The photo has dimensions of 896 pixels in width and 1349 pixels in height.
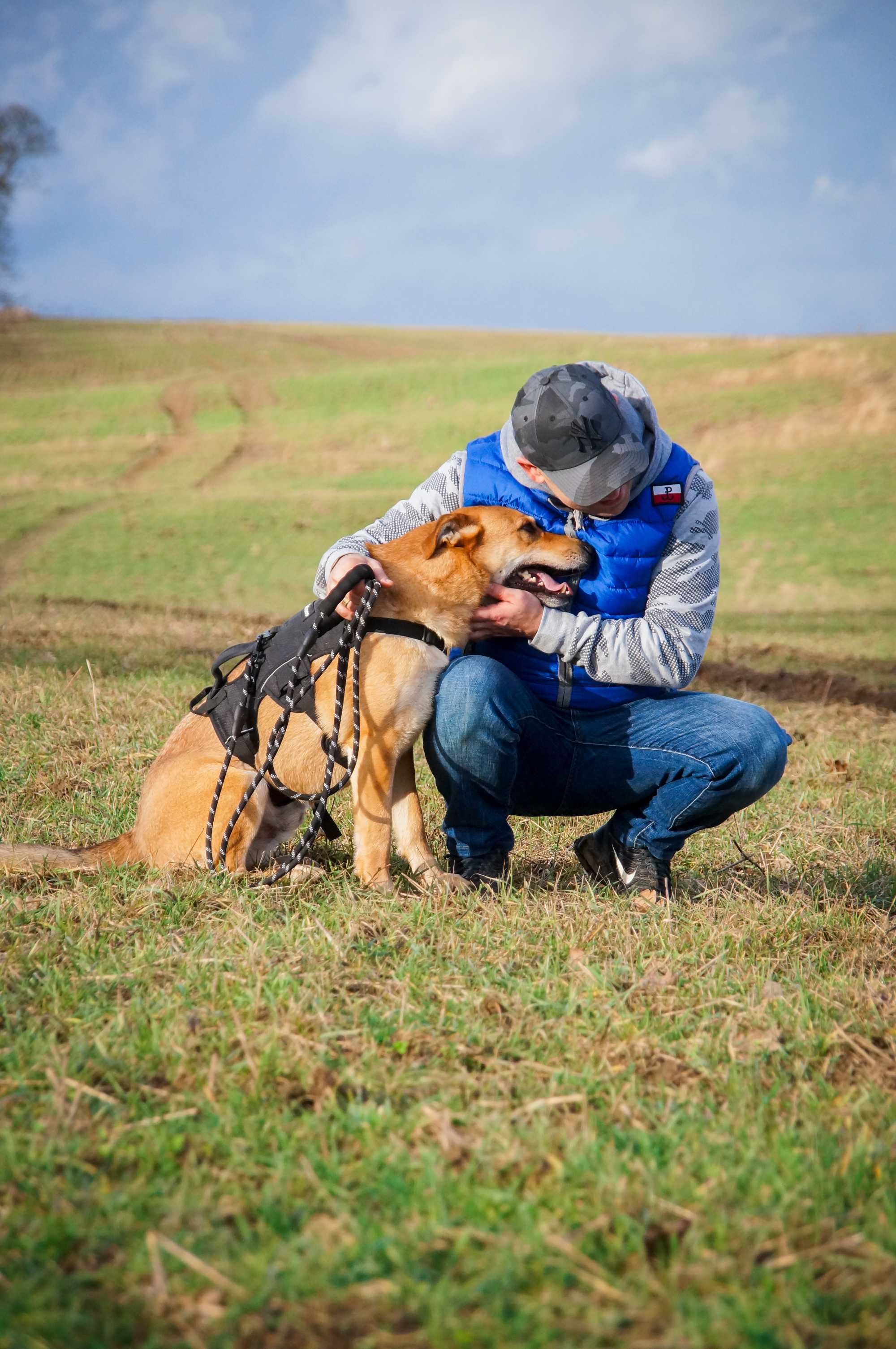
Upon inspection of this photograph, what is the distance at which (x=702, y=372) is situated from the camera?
3388cm

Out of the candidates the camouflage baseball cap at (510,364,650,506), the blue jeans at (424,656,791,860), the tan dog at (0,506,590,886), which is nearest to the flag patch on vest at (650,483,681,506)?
the camouflage baseball cap at (510,364,650,506)

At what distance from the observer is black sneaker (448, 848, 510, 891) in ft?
13.1

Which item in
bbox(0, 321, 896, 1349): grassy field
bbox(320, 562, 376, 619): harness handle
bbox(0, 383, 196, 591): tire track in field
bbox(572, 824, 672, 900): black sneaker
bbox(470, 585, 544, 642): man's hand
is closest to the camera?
bbox(0, 321, 896, 1349): grassy field

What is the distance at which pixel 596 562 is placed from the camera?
13.3ft

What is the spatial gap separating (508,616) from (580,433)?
2.56 feet

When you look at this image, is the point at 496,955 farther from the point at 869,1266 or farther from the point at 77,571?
the point at 77,571

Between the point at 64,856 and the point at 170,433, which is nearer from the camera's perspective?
the point at 64,856

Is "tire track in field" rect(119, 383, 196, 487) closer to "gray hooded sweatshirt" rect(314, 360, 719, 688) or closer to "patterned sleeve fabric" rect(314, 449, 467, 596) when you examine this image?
A: "patterned sleeve fabric" rect(314, 449, 467, 596)

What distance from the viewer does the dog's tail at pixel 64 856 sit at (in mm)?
3762

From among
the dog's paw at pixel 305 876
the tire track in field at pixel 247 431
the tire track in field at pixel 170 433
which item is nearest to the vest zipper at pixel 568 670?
the dog's paw at pixel 305 876

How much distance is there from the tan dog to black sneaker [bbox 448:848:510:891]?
0.12m

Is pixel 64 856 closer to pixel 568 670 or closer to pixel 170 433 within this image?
pixel 568 670

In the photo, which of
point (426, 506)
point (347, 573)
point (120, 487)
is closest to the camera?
point (347, 573)

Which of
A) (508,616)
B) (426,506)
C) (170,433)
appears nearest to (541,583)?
(508,616)
